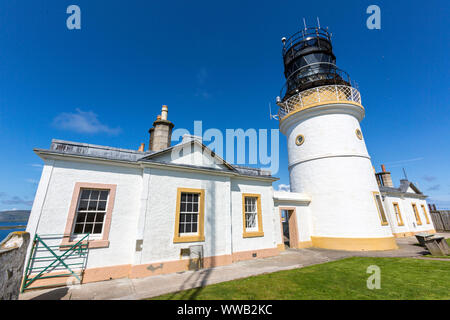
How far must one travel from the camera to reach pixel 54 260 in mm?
5832

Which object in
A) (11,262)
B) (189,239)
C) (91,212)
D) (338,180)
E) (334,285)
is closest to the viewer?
(11,262)

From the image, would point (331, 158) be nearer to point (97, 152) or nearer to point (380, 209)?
point (380, 209)

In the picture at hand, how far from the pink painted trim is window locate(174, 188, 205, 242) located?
2.55 metres

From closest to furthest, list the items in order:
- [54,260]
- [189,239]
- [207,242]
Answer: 1. [54,260]
2. [189,239]
3. [207,242]

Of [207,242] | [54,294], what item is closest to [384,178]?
[207,242]

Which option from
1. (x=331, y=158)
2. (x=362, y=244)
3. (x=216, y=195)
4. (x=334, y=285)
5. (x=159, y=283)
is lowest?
(x=159, y=283)

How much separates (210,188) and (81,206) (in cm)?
519

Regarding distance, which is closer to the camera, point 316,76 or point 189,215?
point 189,215

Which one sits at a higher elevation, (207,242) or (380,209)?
(380,209)

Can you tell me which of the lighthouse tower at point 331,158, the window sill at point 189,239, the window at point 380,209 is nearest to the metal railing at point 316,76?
the lighthouse tower at point 331,158

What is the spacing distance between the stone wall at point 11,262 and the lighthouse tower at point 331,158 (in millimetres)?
13948

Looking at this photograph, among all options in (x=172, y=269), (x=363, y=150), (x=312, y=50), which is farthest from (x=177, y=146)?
(x=312, y=50)

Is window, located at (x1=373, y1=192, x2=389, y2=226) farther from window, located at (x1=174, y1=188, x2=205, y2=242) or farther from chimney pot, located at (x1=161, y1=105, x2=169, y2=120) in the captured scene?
chimney pot, located at (x1=161, y1=105, x2=169, y2=120)

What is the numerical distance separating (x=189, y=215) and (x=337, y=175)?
10177mm
